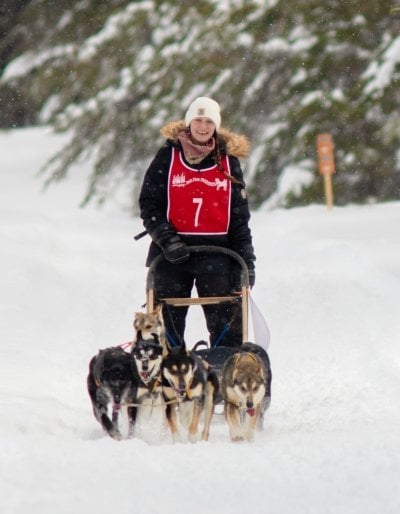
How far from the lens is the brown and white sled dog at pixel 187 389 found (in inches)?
205

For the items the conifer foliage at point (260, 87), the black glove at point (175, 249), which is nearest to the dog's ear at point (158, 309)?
the black glove at point (175, 249)

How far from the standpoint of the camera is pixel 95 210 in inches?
750

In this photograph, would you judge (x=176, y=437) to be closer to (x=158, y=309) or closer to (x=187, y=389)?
(x=187, y=389)

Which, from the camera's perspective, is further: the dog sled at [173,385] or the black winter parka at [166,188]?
the black winter parka at [166,188]

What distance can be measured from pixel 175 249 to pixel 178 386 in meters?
0.88

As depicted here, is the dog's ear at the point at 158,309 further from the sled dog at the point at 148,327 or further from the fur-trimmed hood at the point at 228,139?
the fur-trimmed hood at the point at 228,139

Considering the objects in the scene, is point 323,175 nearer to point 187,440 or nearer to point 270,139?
point 270,139

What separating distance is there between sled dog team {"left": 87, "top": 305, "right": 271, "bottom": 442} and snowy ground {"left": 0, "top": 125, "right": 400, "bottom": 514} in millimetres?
179

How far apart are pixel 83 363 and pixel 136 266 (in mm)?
4284

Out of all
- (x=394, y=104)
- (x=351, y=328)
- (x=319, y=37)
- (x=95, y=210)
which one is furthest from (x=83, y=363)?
(x=95, y=210)

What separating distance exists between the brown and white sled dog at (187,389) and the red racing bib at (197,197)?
2.77 feet

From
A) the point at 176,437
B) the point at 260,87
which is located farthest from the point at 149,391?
the point at 260,87

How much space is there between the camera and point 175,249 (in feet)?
18.9

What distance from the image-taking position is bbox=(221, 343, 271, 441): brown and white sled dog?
515 cm
